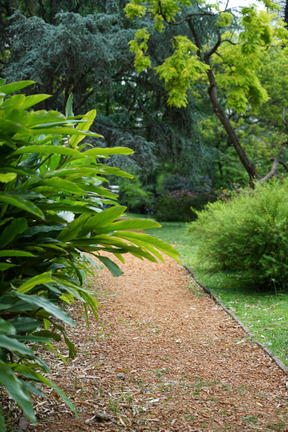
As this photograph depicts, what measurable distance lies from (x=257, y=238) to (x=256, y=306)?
87 cm

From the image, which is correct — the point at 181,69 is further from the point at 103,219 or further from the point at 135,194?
the point at 135,194

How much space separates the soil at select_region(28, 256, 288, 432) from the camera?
2348mm

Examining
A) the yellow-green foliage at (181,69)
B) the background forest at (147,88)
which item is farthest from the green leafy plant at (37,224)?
the background forest at (147,88)

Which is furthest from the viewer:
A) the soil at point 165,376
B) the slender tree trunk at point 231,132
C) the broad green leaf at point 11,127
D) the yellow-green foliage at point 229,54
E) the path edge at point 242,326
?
the slender tree trunk at point 231,132

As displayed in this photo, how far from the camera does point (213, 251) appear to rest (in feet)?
19.3

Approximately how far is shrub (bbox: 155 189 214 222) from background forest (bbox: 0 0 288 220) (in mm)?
49

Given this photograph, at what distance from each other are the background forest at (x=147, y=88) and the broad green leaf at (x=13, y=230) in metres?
9.65

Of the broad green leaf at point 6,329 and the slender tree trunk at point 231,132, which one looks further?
the slender tree trunk at point 231,132

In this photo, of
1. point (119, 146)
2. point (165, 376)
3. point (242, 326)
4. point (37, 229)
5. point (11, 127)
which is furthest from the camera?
point (119, 146)

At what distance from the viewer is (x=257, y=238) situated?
533 cm

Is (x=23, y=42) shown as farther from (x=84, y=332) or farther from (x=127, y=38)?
(x=84, y=332)

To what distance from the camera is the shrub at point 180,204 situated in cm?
1948

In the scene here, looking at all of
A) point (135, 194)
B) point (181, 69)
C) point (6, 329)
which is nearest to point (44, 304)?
point (6, 329)

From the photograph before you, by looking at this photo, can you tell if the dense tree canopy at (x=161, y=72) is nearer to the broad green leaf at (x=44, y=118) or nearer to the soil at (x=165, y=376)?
the soil at (x=165, y=376)
